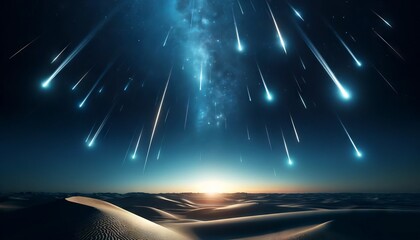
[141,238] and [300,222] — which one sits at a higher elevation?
[300,222]

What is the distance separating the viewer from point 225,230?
48.4ft

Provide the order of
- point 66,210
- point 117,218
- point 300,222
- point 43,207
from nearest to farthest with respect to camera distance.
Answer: point 117,218
point 66,210
point 43,207
point 300,222

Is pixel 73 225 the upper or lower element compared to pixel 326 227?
lower

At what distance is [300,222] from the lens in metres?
16.1

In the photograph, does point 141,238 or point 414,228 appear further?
point 414,228

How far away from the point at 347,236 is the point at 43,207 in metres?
15.1

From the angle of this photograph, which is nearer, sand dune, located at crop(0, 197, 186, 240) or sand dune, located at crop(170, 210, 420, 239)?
sand dune, located at crop(0, 197, 186, 240)

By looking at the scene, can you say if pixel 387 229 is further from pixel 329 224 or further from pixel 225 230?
pixel 225 230

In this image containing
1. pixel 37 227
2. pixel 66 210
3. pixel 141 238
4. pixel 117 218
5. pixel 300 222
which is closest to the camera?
pixel 141 238

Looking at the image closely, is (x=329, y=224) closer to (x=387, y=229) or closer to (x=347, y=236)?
(x=347, y=236)

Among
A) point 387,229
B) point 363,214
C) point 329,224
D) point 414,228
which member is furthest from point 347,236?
point 363,214

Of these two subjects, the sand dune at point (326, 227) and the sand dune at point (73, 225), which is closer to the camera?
the sand dune at point (73, 225)

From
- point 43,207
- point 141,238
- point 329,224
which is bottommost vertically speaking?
point 141,238

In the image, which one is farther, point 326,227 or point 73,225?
point 326,227
